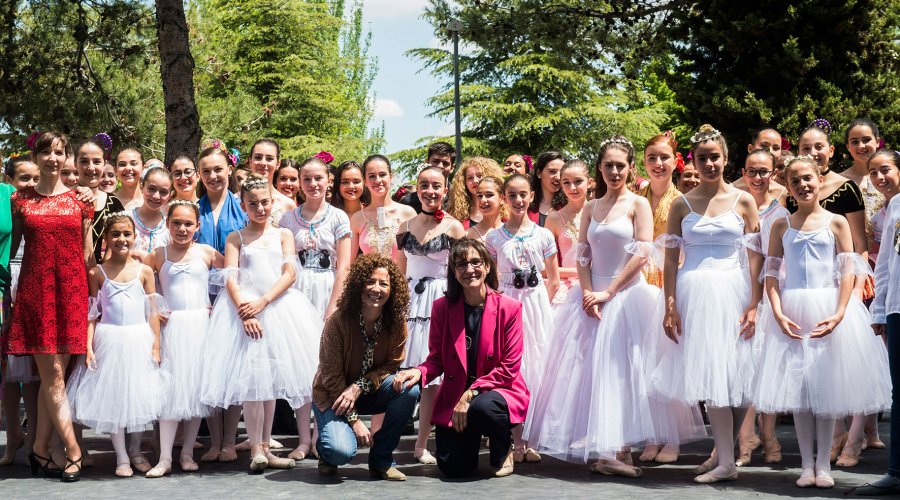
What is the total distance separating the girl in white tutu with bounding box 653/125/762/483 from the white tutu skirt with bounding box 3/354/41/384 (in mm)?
4198

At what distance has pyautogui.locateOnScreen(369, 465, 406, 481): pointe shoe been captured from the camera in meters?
5.21

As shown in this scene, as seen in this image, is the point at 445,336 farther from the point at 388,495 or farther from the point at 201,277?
Answer: the point at 201,277

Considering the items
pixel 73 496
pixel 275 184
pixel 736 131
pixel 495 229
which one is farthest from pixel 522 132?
pixel 73 496

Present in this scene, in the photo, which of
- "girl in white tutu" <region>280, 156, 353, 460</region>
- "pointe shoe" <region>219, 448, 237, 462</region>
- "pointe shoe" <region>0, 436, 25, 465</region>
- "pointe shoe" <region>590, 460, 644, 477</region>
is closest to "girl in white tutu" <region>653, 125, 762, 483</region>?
"pointe shoe" <region>590, 460, 644, 477</region>

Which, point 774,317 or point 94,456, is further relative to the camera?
point 94,456

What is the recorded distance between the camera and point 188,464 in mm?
5422

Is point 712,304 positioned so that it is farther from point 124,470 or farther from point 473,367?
point 124,470

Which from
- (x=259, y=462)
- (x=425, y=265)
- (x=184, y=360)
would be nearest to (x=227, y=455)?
(x=259, y=462)

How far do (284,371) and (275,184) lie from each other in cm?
315

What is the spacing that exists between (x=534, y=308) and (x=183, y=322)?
7.95 ft

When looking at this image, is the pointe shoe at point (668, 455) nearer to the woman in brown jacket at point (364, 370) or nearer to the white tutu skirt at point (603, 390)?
the white tutu skirt at point (603, 390)

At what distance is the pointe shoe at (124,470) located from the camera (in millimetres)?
5301

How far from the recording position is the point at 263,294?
573cm

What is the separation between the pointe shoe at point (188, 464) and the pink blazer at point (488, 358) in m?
1.60
